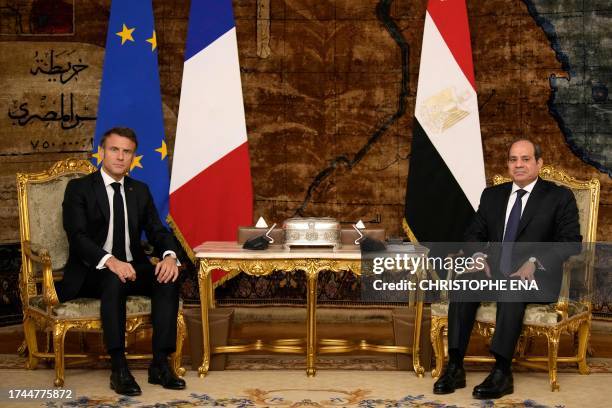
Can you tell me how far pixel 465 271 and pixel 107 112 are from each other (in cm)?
293

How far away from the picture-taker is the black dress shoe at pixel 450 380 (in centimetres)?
460

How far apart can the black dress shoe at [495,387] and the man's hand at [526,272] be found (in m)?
0.52

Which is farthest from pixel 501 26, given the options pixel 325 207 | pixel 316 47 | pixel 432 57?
pixel 325 207

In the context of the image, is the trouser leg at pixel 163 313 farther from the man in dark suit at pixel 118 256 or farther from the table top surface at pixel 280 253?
the table top surface at pixel 280 253

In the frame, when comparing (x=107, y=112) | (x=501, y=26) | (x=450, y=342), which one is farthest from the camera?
(x=501, y=26)

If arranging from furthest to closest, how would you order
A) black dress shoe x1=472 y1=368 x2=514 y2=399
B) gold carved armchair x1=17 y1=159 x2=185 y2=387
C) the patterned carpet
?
1. gold carved armchair x1=17 y1=159 x2=185 y2=387
2. black dress shoe x1=472 y1=368 x2=514 y2=399
3. the patterned carpet

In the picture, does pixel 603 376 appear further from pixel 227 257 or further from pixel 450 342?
pixel 227 257

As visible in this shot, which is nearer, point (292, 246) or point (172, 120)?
point (292, 246)

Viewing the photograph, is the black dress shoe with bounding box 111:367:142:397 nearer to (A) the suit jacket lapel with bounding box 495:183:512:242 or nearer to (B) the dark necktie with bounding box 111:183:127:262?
(B) the dark necktie with bounding box 111:183:127:262

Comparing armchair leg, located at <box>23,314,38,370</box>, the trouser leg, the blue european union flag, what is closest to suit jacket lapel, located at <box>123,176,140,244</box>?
the trouser leg

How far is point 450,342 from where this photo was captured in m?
4.76

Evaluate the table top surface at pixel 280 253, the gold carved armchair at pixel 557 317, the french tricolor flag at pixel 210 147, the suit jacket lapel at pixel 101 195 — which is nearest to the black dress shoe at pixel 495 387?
the gold carved armchair at pixel 557 317

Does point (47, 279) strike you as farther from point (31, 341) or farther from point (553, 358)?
point (553, 358)

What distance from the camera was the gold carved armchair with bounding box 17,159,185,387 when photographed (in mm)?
4699
